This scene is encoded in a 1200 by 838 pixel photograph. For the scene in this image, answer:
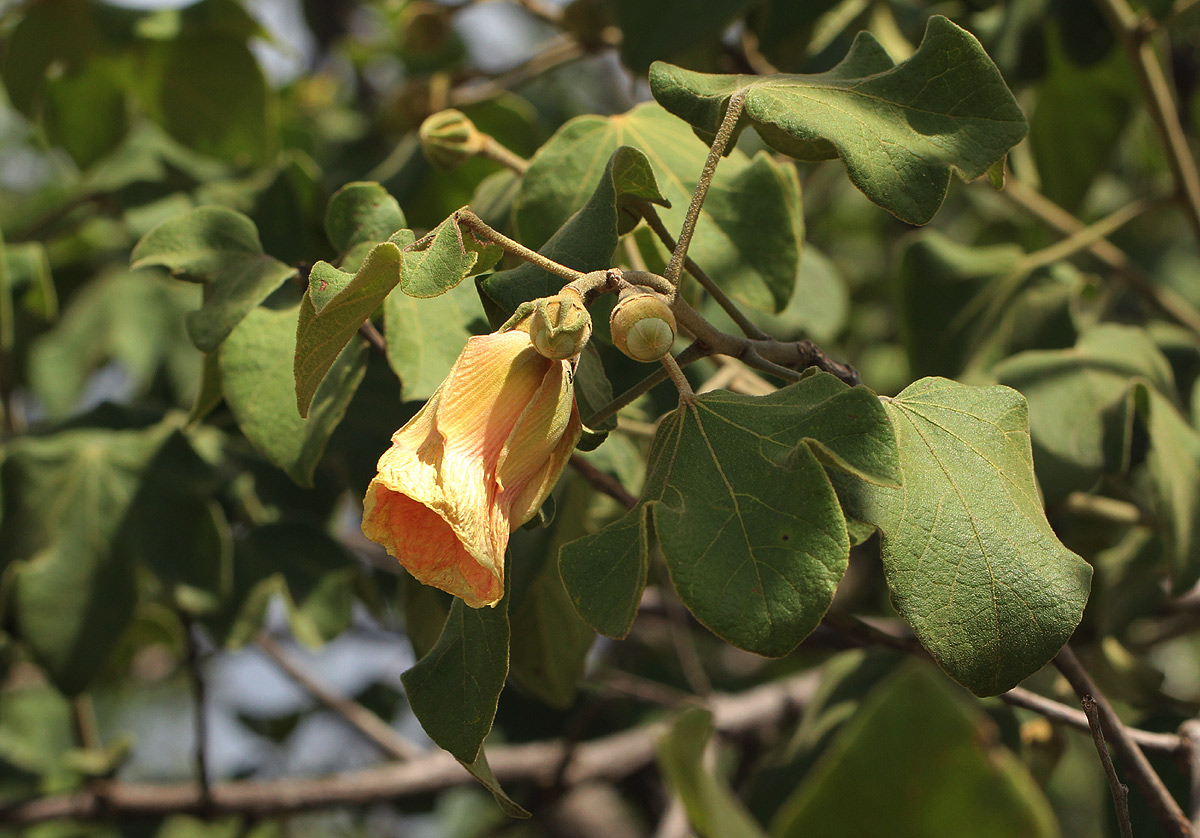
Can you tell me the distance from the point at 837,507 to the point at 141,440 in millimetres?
1394

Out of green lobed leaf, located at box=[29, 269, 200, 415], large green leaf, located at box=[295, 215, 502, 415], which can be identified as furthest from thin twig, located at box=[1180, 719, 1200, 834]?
green lobed leaf, located at box=[29, 269, 200, 415]

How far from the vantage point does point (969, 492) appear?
887mm

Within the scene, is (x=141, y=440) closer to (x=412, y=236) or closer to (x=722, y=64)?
(x=412, y=236)

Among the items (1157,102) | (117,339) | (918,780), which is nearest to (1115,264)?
(1157,102)

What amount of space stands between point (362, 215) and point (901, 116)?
22.8 inches

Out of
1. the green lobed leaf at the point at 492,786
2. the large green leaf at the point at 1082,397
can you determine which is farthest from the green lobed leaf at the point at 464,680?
the large green leaf at the point at 1082,397

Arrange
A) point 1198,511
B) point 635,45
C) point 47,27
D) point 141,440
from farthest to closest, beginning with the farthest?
point 47,27 < point 141,440 < point 635,45 < point 1198,511

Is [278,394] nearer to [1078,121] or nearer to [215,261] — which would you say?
[215,261]

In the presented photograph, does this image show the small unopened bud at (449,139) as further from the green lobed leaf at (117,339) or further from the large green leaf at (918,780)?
the green lobed leaf at (117,339)

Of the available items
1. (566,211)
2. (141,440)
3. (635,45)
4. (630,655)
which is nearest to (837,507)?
(566,211)

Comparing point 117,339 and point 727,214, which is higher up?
point 727,214

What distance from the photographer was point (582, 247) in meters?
0.94

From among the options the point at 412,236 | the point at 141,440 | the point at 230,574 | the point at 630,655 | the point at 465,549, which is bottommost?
the point at 630,655

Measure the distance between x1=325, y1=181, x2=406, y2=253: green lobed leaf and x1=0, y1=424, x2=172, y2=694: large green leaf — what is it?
807 mm
